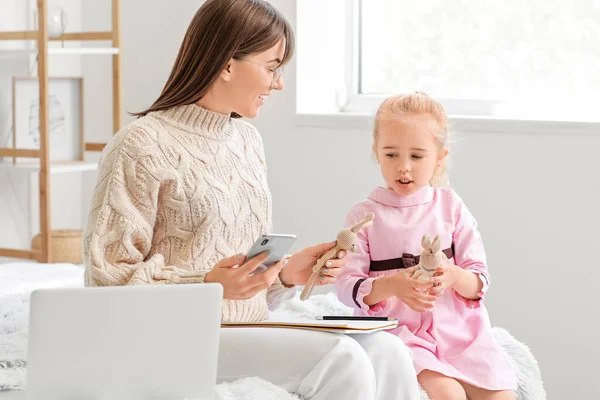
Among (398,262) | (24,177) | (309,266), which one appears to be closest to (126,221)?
(309,266)

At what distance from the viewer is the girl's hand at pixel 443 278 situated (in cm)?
180

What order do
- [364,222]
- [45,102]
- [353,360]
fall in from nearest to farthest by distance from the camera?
1. [353,360]
2. [364,222]
3. [45,102]

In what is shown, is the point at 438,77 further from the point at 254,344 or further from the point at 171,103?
the point at 254,344

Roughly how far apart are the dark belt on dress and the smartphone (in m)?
A: 0.34

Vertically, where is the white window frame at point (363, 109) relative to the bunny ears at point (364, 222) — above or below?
above

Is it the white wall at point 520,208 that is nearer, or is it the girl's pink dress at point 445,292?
the girl's pink dress at point 445,292

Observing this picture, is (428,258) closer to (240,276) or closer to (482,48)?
(240,276)

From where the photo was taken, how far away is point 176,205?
1.78m

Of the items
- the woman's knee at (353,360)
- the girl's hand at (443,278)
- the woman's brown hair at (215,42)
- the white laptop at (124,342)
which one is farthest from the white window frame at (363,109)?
the white laptop at (124,342)

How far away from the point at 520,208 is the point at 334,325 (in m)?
1.12

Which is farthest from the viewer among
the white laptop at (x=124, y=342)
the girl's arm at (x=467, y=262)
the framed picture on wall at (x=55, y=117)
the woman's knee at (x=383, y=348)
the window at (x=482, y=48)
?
the framed picture on wall at (x=55, y=117)

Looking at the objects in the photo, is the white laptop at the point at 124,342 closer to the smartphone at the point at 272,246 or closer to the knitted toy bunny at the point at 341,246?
the smartphone at the point at 272,246

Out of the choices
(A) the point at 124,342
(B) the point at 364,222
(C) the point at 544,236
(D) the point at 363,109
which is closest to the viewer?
(A) the point at 124,342

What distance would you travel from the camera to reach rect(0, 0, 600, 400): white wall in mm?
2537
